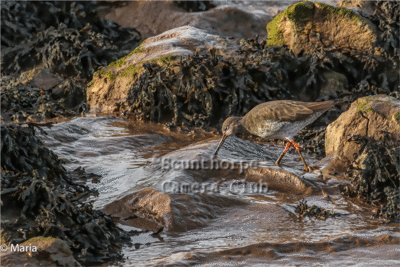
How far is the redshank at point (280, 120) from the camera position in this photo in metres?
6.27

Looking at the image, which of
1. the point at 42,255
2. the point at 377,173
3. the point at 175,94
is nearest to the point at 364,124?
the point at 377,173

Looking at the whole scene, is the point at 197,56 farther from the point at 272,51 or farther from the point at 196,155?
the point at 196,155

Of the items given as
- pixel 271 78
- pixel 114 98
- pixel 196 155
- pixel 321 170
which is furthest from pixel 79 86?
pixel 321 170

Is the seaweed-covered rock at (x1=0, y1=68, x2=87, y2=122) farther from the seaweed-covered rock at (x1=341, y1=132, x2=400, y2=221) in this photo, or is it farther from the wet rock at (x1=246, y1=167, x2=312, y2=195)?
the seaweed-covered rock at (x1=341, y1=132, x2=400, y2=221)

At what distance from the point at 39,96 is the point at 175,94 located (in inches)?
114

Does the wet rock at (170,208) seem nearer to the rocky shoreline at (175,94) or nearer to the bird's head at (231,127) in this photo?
the rocky shoreline at (175,94)

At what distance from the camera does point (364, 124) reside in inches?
235

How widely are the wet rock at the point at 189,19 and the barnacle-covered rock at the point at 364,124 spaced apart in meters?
6.20

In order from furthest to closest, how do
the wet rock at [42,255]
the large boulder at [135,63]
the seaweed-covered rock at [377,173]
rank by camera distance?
the large boulder at [135,63] → the seaweed-covered rock at [377,173] → the wet rock at [42,255]

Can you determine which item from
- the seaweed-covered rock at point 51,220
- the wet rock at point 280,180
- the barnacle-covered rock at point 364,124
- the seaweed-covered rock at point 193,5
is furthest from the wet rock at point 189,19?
the seaweed-covered rock at point 51,220

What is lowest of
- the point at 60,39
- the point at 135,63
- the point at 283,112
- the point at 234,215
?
the point at 234,215

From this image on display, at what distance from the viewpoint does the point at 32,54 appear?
35.0 ft

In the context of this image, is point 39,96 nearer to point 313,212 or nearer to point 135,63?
point 135,63

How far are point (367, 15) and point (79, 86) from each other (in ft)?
20.3
